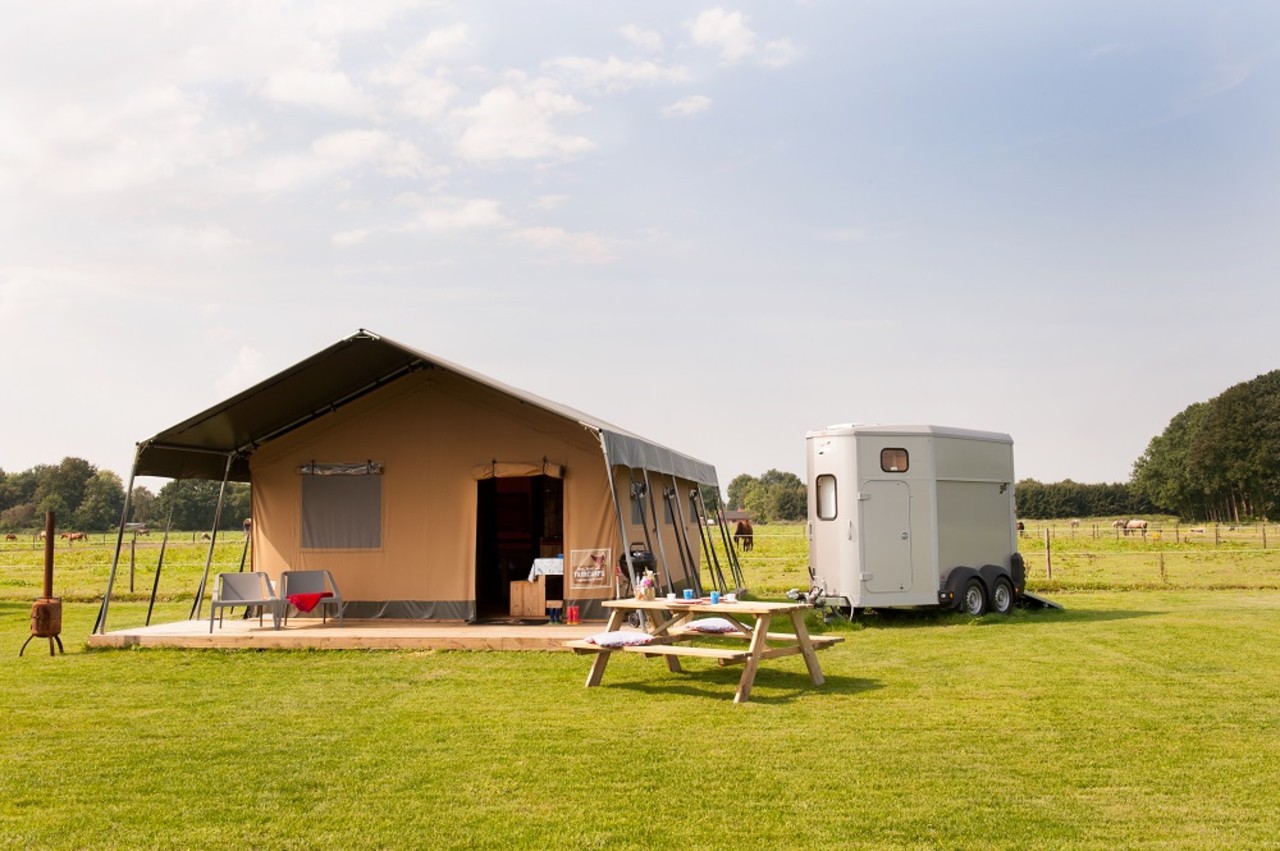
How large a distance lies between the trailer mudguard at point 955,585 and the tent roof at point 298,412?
3.47 m

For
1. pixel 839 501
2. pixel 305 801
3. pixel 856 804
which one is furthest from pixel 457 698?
pixel 839 501

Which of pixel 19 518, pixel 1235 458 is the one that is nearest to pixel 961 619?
pixel 1235 458

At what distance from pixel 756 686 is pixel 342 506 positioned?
20.8ft

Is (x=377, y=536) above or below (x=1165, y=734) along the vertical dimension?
above

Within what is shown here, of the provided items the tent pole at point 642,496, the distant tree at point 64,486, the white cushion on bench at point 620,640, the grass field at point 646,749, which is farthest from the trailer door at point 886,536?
the distant tree at point 64,486

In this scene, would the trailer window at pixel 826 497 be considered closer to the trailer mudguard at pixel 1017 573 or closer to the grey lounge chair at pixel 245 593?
the trailer mudguard at pixel 1017 573

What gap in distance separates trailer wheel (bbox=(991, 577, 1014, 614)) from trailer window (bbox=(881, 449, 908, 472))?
1.93 metres

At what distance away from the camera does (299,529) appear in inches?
501

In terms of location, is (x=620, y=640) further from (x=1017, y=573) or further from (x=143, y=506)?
(x=143, y=506)

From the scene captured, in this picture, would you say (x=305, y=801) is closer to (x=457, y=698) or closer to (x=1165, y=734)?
(x=457, y=698)

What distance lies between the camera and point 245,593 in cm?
1160

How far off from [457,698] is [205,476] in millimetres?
6501

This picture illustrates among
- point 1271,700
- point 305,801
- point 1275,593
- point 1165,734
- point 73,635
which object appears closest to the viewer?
point 305,801

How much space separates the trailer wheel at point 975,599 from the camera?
12789mm
